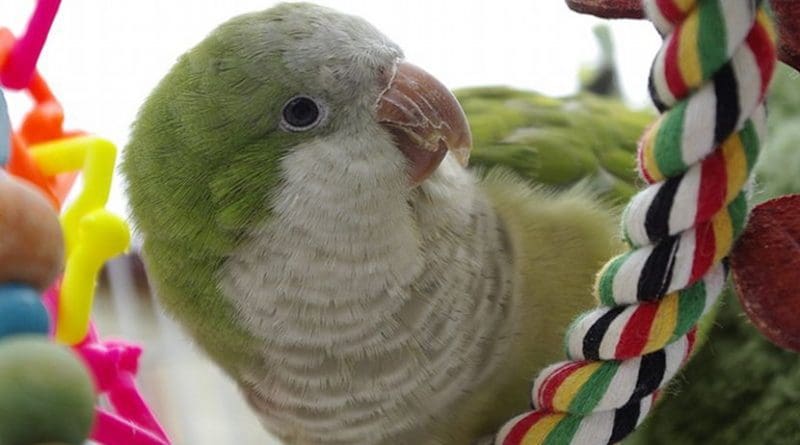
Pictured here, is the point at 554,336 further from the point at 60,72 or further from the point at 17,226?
the point at 60,72

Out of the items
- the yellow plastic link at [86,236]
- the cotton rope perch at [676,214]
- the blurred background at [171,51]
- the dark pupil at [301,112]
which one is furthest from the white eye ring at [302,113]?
the blurred background at [171,51]

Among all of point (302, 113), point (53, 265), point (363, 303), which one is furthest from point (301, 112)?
point (53, 265)

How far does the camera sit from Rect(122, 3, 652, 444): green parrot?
1.98 feet

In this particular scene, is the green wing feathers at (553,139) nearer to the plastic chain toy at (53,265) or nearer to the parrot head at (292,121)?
the parrot head at (292,121)

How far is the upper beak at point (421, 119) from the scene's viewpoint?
0.60 meters

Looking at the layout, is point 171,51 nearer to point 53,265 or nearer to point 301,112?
point 301,112

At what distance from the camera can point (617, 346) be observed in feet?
1.42

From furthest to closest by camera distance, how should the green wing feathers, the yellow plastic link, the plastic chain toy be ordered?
the green wing feathers
the yellow plastic link
the plastic chain toy

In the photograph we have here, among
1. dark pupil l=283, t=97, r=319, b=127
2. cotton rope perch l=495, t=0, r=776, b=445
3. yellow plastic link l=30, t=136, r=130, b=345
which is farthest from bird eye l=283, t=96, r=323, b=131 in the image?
cotton rope perch l=495, t=0, r=776, b=445

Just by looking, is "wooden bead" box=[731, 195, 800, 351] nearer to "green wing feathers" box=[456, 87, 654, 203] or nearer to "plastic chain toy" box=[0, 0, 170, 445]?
"plastic chain toy" box=[0, 0, 170, 445]

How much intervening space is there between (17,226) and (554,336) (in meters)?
0.45

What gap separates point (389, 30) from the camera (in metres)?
1.01

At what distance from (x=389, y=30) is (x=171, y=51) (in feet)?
0.78

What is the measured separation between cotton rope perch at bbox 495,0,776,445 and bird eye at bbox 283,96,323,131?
235 mm
